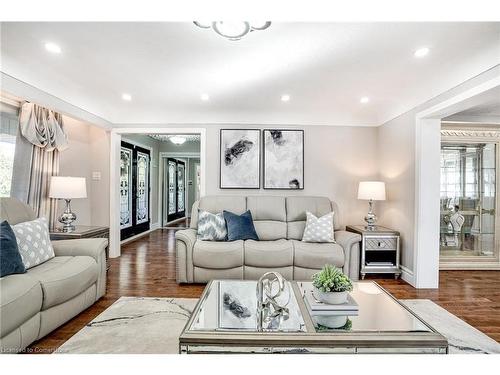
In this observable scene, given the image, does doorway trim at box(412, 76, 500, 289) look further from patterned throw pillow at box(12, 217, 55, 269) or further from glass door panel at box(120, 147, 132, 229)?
glass door panel at box(120, 147, 132, 229)

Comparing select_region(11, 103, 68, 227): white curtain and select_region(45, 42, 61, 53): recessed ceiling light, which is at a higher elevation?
select_region(45, 42, 61, 53): recessed ceiling light

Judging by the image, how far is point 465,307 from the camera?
2.78 meters

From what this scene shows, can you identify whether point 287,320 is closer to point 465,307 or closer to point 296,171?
point 465,307

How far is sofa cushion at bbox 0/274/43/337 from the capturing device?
1664 millimetres

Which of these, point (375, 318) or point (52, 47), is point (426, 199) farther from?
point (52, 47)

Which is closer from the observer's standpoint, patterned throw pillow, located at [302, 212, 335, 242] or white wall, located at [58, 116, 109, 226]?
patterned throw pillow, located at [302, 212, 335, 242]

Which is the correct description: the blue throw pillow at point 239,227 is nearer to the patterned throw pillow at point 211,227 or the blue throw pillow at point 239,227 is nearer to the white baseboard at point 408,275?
the patterned throw pillow at point 211,227

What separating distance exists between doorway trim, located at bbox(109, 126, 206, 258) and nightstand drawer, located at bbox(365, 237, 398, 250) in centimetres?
247

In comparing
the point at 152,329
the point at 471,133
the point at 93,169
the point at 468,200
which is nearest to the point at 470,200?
the point at 468,200

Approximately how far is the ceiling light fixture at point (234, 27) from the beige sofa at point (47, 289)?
2109 mm

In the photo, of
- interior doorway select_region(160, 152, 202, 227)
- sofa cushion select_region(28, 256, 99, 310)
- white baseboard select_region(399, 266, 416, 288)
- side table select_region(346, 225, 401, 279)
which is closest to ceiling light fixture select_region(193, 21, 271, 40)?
sofa cushion select_region(28, 256, 99, 310)

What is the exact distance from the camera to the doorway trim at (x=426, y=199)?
3.28 meters

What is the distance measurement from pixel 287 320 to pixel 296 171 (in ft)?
9.55

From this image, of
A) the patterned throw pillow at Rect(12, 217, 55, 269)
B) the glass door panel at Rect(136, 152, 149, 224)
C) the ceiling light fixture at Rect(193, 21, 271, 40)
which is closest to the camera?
the ceiling light fixture at Rect(193, 21, 271, 40)
